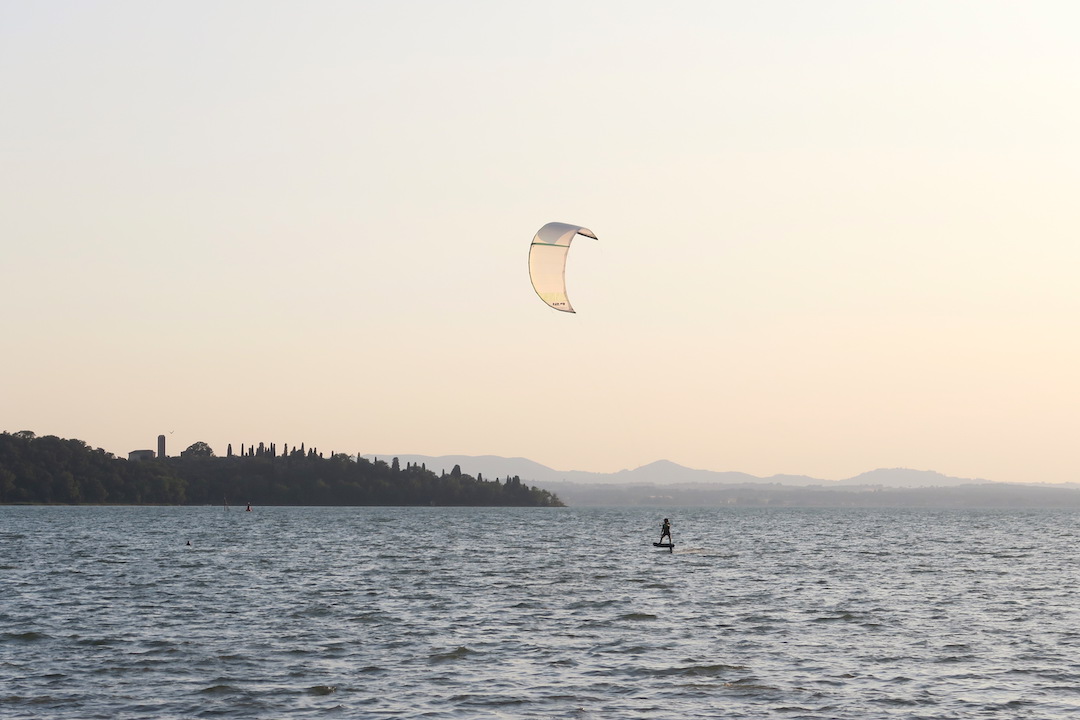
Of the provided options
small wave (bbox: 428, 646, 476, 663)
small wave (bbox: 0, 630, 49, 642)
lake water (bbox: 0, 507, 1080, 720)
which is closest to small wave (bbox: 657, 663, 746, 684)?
lake water (bbox: 0, 507, 1080, 720)

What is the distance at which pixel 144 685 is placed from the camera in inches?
1262

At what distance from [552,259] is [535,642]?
26658mm

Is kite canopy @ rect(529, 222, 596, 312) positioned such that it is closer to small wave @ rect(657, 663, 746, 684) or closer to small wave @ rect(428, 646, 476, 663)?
small wave @ rect(428, 646, 476, 663)

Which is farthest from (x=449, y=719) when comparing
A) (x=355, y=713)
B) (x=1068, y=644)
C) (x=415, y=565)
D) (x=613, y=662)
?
(x=415, y=565)

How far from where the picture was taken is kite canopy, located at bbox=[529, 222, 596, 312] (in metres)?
61.2

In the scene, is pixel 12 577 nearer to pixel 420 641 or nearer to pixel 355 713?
pixel 420 641

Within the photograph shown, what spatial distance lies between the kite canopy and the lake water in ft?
47.3

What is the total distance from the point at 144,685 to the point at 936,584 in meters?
47.4

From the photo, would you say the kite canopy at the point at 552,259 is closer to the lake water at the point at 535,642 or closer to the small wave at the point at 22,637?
the lake water at the point at 535,642

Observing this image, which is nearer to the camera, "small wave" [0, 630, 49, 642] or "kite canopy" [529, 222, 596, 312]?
"small wave" [0, 630, 49, 642]

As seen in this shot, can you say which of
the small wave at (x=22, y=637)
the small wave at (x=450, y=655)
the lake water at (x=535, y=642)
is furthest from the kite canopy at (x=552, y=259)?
the small wave at (x=22, y=637)

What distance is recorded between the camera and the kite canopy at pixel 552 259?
61.2 metres

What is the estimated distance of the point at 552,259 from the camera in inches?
2463

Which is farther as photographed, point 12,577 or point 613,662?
point 12,577
